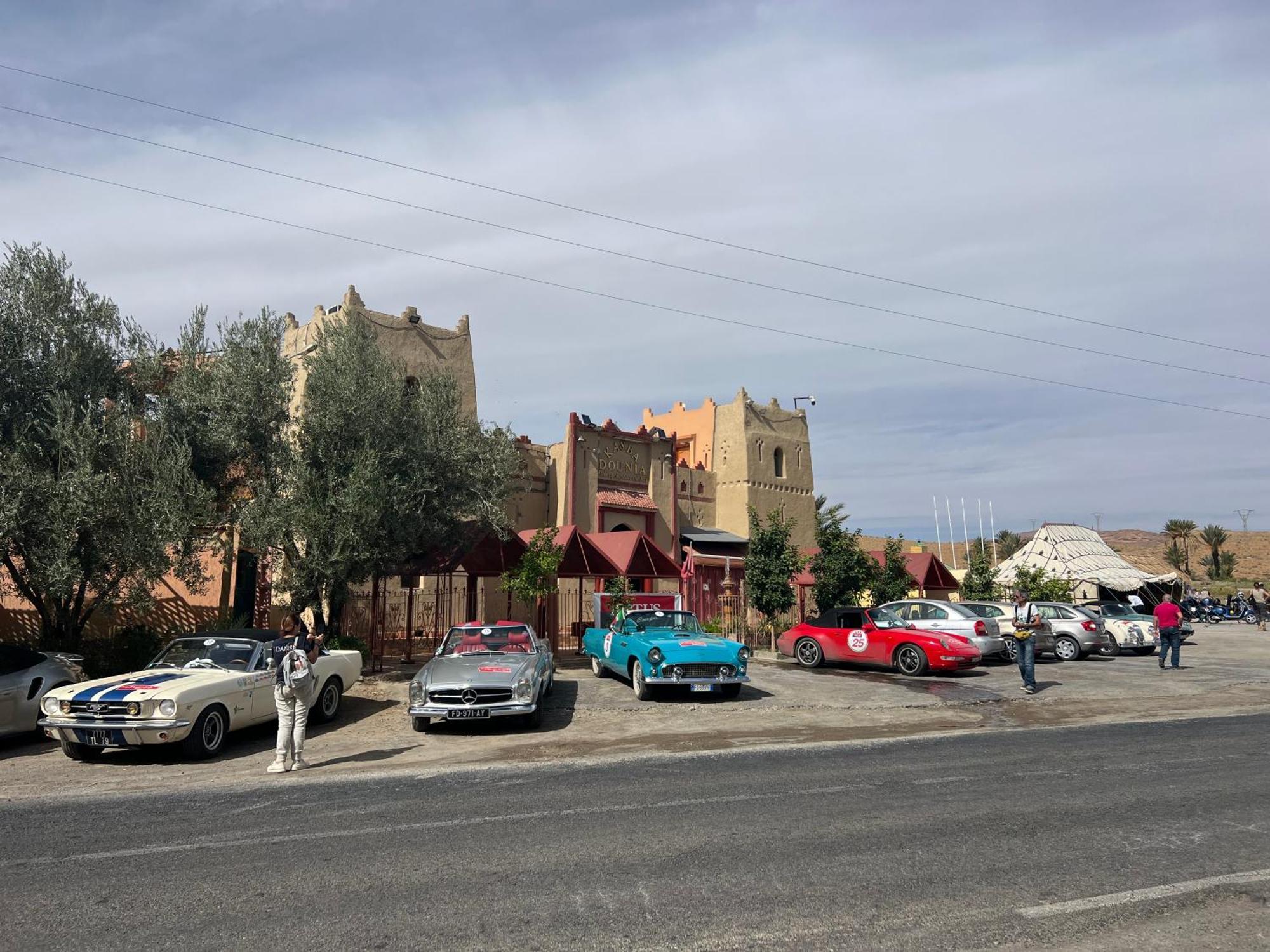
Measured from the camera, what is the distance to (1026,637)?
53.0 feet

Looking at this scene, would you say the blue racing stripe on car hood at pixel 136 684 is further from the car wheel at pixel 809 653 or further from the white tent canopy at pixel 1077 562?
the white tent canopy at pixel 1077 562

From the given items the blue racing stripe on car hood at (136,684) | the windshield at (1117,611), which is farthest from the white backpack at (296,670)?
the windshield at (1117,611)

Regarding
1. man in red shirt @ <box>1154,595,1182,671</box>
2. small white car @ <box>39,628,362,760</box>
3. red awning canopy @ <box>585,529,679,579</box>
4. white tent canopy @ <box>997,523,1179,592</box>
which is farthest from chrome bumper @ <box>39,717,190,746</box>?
white tent canopy @ <box>997,523,1179,592</box>

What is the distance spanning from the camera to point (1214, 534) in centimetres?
6750

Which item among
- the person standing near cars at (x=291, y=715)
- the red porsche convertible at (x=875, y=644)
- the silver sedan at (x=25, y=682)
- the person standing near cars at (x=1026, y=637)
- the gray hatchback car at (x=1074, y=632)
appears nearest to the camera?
the person standing near cars at (x=291, y=715)

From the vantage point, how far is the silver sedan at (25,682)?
37.3 feet

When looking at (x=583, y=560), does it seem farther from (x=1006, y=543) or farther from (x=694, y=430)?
(x=1006, y=543)

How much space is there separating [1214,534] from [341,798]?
246ft

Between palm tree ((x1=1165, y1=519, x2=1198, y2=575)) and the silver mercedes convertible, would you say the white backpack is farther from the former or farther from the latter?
palm tree ((x1=1165, y1=519, x2=1198, y2=575))

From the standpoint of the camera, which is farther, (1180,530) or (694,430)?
(1180,530)

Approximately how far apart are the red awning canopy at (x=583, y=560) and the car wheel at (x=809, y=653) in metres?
4.83

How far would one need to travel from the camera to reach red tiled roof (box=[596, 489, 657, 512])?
1191 inches

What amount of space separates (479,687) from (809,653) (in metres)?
10.3

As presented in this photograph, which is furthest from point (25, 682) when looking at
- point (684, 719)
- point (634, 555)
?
point (634, 555)
